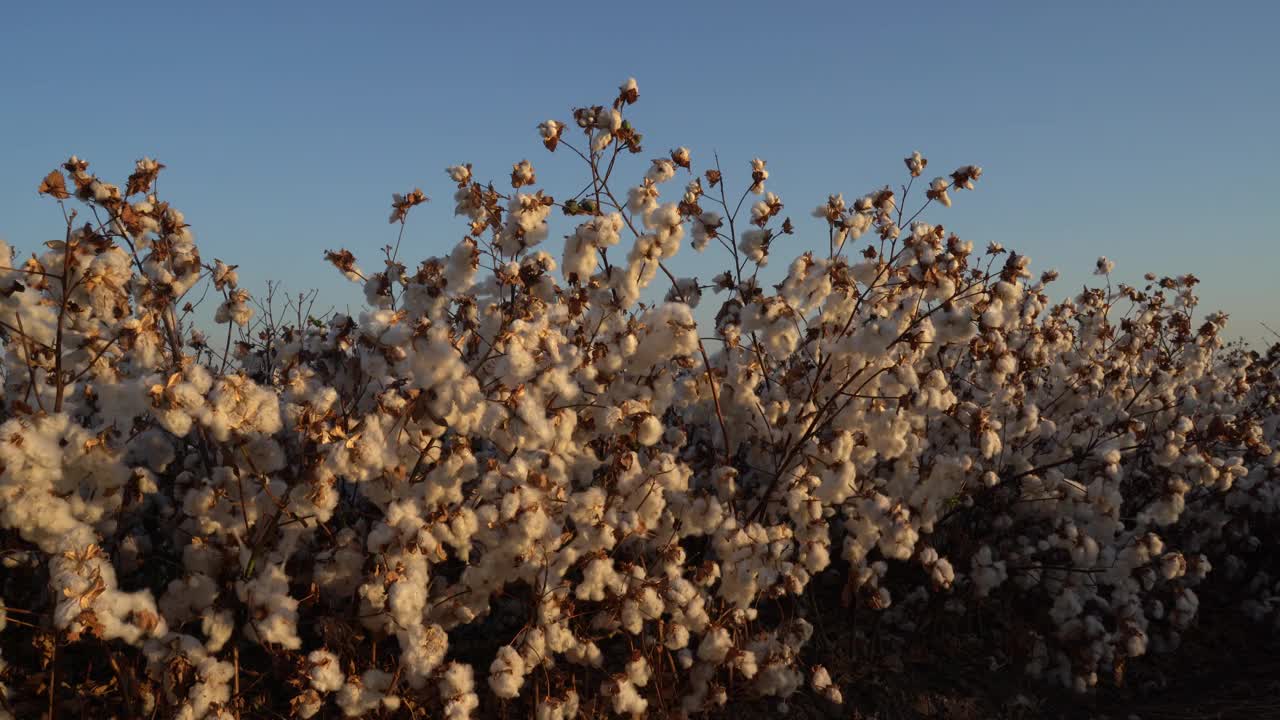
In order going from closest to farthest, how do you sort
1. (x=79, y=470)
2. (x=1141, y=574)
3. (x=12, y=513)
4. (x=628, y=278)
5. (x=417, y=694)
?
1. (x=12, y=513)
2. (x=79, y=470)
3. (x=417, y=694)
4. (x=628, y=278)
5. (x=1141, y=574)

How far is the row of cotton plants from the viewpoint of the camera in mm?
3764

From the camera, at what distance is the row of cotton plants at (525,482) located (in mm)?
3764

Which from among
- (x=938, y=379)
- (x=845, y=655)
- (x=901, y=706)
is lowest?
(x=901, y=706)

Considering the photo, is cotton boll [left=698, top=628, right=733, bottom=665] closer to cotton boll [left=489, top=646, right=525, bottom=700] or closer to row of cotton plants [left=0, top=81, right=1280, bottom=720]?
row of cotton plants [left=0, top=81, right=1280, bottom=720]

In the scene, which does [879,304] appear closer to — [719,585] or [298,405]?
[719,585]

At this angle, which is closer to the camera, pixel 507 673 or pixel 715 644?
pixel 507 673

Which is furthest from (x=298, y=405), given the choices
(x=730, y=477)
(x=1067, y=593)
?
(x=1067, y=593)

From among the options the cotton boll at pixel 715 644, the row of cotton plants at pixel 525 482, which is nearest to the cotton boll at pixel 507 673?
the row of cotton plants at pixel 525 482

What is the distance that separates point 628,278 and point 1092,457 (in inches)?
131

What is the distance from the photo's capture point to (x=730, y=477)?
16.1 feet

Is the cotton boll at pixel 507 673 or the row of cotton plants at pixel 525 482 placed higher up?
the row of cotton plants at pixel 525 482

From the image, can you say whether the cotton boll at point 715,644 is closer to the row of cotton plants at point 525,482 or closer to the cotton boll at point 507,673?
the row of cotton plants at point 525,482

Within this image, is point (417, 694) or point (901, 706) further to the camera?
point (901, 706)

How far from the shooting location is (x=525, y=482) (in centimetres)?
407
